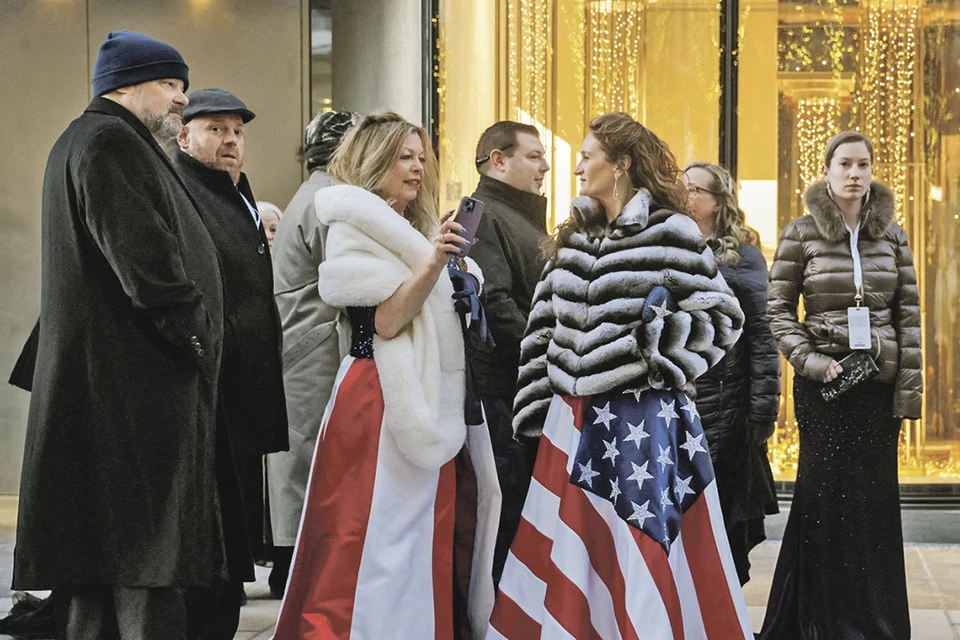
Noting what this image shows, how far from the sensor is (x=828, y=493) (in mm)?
5551

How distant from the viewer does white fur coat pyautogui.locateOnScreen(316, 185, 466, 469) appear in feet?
15.2

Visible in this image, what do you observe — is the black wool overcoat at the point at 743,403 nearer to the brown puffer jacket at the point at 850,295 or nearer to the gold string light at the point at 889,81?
the brown puffer jacket at the point at 850,295

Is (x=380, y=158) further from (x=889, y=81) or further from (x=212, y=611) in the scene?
(x=889, y=81)

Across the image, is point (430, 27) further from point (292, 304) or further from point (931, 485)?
point (931, 485)

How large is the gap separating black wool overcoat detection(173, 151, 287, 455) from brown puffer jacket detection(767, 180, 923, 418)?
1.97m

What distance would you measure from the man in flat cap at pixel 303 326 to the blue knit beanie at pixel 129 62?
143cm

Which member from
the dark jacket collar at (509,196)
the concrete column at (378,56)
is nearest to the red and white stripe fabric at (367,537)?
the dark jacket collar at (509,196)

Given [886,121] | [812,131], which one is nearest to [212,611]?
A: [812,131]

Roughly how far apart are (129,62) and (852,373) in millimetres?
2853

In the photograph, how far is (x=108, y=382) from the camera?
416cm

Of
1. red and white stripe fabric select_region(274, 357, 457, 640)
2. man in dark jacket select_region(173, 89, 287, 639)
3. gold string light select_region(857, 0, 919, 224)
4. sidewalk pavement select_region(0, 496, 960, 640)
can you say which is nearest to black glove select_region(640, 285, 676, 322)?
red and white stripe fabric select_region(274, 357, 457, 640)

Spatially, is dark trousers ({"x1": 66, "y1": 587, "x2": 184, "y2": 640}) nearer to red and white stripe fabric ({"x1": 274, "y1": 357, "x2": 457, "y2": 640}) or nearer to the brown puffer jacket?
red and white stripe fabric ({"x1": 274, "y1": 357, "x2": 457, "y2": 640})

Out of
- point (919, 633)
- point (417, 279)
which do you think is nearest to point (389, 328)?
point (417, 279)

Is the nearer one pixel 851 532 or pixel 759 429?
pixel 851 532
